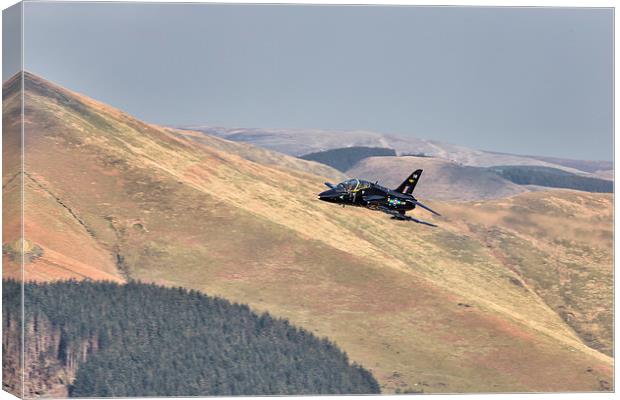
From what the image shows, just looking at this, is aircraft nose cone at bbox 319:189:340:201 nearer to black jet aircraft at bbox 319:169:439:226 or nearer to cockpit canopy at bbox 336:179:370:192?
black jet aircraft at bbox 319:169:439:226

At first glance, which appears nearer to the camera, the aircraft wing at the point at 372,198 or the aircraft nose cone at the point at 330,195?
the aircraft nose cone at the point at 330,195

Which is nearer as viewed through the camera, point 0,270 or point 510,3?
point 0,270

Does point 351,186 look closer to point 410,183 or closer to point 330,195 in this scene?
point 330,195

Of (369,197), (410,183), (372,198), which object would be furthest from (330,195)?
(410,183)

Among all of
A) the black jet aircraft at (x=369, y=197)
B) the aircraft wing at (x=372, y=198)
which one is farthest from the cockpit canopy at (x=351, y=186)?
the aircraft wing at (x=372, y=198)

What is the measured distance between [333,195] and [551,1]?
52.4 m

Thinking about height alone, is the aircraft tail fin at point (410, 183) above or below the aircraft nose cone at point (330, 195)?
above

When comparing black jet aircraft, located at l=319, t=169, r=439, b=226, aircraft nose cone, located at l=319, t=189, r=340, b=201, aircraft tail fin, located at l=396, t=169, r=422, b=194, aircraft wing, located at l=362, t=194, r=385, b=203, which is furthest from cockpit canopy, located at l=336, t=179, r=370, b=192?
aircraft tail fin, located at l=396, t=169, r=422, b=194

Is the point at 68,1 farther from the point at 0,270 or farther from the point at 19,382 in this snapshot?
the point at 19,382

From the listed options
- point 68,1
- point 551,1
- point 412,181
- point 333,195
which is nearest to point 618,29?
point 551,1

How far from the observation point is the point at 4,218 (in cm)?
17762

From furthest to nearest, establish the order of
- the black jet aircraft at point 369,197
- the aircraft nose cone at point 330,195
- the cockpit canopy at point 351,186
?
the cockpit canopy at point 351,186
the black jet aircraft at point 369,197
the aircraft nose cone at point 330,195

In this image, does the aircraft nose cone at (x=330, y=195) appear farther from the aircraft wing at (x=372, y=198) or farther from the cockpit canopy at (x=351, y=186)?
the aircraft wing at (x=372, y=198)

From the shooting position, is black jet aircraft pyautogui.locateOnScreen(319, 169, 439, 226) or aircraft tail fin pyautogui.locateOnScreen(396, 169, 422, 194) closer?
black jet aircraft pyautogui.locateOnScreen(319, 169, 439, 226)
